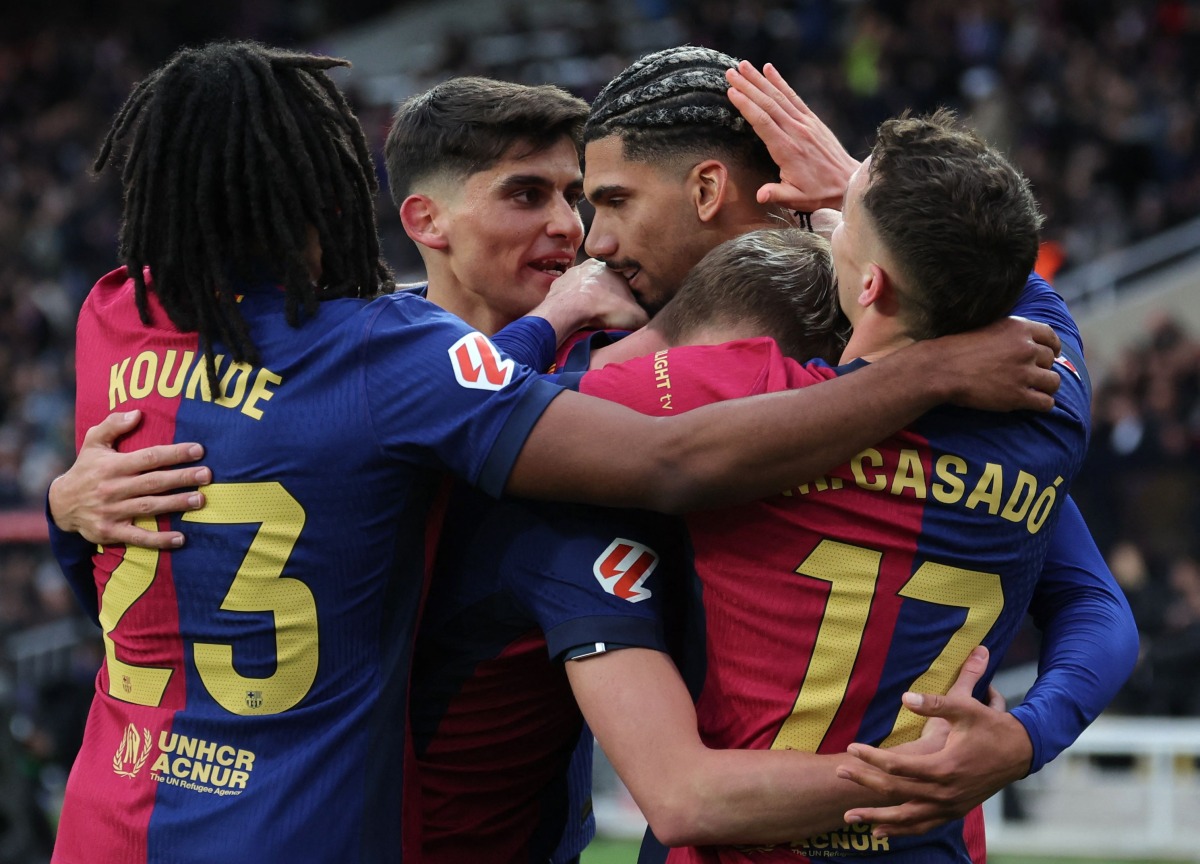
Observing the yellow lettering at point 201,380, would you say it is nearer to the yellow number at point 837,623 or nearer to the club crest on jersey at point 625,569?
the club crest on jersey at point 625,569

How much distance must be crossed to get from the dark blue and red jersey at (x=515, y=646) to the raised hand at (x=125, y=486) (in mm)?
489

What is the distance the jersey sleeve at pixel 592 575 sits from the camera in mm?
2465

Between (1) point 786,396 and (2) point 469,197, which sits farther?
(2) point 469,197

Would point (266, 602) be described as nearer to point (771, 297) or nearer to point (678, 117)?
point (771, 297)

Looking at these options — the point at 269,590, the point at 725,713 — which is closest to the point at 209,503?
the point at 269,590

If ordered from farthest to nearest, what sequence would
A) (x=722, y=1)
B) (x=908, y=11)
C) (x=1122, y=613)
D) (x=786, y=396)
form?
1. (x=722, y=1)
2. (x=908, y=11)
3. (x=1122, y=613)
4. (x=786, y=396)

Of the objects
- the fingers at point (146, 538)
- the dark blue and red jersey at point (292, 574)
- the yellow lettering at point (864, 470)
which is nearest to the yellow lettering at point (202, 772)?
the dark blue and red jersey at point (292, 574)

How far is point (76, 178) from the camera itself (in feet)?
59.1

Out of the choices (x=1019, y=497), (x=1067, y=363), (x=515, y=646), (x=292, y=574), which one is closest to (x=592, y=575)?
(x=515, y=646)

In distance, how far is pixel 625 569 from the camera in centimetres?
253

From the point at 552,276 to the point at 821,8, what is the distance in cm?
1425

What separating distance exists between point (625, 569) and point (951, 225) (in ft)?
2.56

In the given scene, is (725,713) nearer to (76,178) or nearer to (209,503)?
(209,503)

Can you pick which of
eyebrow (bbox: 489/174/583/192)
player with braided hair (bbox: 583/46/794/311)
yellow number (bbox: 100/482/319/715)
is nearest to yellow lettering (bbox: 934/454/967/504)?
player with braided hair (bbox: 583/46/794/311)
